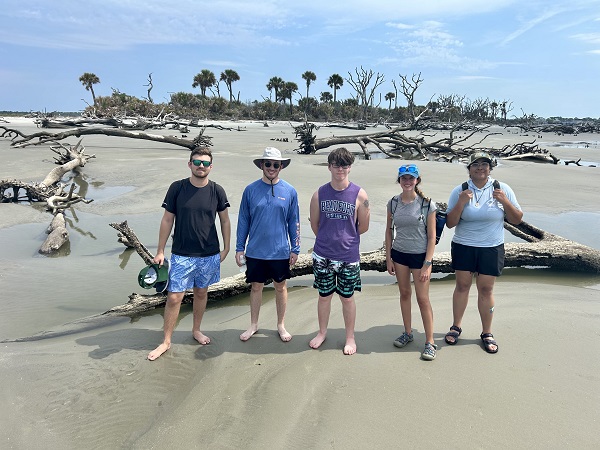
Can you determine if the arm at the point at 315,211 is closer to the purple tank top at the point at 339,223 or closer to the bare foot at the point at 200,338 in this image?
the purple tank top at the point at 339,223

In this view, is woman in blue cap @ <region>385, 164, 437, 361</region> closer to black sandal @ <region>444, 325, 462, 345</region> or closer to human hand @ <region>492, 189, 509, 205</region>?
black sandal @ <region>444, 325, 462, 345</region>

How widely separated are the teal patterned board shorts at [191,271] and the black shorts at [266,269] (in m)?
0.32

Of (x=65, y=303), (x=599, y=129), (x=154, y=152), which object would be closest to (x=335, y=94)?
(x=599, y=129)

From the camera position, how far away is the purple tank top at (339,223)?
3.50m

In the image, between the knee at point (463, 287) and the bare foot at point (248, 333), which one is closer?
the knee at point (463, 287)

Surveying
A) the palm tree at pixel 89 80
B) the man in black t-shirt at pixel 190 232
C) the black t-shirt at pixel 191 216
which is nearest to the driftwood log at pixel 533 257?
the man in black t-shirt at pixel 190 232

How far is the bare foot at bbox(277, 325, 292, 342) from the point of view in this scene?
3.86 metres

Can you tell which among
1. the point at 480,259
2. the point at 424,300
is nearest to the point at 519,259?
the point at 480,259

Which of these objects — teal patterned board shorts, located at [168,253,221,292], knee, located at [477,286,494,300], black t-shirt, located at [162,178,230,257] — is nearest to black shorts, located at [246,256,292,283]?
teal patterned board shorts, located at [168,253,221,292]

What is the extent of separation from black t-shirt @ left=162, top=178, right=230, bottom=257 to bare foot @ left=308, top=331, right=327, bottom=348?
131 cm

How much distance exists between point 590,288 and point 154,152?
18.8m

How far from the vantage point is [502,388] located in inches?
120

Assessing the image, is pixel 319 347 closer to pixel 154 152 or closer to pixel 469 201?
pixel 469 201

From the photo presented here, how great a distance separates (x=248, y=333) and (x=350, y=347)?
3.36 ft
